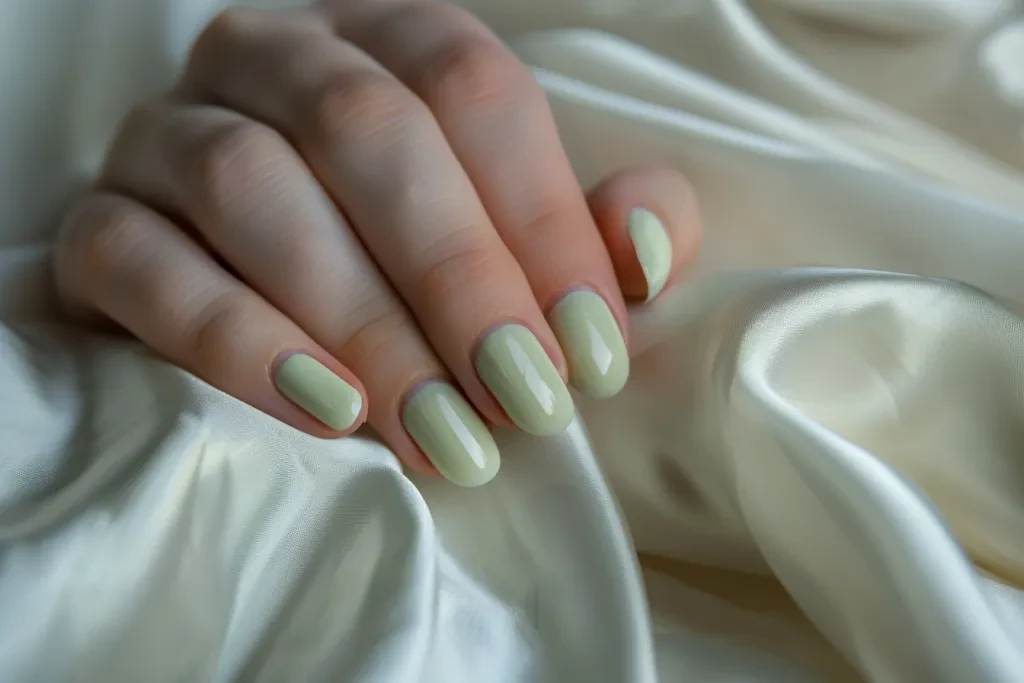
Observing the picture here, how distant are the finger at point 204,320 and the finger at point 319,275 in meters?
0.01

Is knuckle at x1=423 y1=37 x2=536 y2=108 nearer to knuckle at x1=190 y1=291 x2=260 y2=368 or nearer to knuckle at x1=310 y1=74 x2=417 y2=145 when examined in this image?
knuckle at x1=310 y1=74 x2=417 y2=145

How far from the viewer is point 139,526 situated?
389 millimetres

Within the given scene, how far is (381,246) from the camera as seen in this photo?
47 cm

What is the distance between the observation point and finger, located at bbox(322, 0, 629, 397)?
456 millimetres

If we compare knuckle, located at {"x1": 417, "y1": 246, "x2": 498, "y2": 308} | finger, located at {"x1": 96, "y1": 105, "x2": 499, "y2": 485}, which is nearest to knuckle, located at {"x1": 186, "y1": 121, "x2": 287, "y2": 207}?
finger, located at {"x1": 96, "y1": 105, "x2": 499, "y2": 485}

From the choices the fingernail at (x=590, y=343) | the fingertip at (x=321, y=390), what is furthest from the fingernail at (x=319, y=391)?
the fingernail at (x=590, y=343)

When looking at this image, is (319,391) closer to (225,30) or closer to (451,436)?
(451,436)

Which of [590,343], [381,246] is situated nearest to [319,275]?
[381,246]

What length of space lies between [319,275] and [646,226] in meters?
0.18

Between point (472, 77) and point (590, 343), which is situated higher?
point (472, 77)

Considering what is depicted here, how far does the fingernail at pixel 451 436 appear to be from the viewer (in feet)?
1.41

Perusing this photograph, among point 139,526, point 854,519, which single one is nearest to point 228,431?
point 139,526

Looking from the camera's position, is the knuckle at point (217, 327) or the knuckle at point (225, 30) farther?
the knuckle at point (225, 30)

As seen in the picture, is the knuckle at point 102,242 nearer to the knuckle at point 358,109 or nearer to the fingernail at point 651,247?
the knuckle at point 358,109
